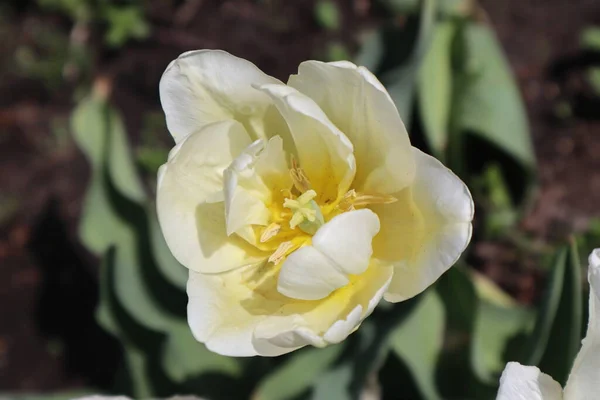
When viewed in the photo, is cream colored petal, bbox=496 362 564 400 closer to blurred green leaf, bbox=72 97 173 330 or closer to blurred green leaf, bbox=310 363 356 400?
blurred green leaf, bbox=310 363 356 400

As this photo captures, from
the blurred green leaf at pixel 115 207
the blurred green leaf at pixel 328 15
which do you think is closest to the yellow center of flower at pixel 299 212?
the blurred green leaf at pixel 115 207

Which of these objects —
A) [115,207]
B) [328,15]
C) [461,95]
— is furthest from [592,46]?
[115,207]

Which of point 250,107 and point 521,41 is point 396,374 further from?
point 521,41

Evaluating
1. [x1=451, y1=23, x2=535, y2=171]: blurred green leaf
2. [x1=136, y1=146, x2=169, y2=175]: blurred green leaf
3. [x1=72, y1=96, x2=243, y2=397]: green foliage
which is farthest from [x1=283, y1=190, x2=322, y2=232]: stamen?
[x1=136, y1=146, x2=169, y2=175]: blurred green leaf

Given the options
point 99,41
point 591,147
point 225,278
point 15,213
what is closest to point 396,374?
point 225,278

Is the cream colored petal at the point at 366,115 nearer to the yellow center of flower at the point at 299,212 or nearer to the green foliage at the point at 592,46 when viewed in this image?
the yellow center of flower at the point at 299,212

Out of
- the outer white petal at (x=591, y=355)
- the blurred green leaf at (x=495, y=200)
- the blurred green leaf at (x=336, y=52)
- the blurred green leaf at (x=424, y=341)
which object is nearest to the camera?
the outer white petal at (x=591, y=355)
